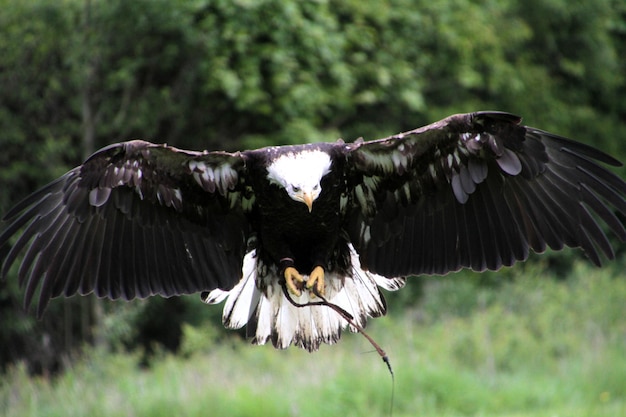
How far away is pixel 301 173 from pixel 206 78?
5.35m

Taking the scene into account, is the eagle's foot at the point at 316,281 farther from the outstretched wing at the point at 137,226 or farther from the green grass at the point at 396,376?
the green grass at the point at 396,376

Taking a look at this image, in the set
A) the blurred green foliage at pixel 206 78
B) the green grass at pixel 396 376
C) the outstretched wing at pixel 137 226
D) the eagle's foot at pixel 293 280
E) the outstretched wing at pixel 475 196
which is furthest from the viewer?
the blurred green foliage at pixel 206 78

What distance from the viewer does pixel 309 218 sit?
17.0ft

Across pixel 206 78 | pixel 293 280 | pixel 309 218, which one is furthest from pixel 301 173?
pixel 206 78

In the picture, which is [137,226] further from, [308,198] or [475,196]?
[475,196]

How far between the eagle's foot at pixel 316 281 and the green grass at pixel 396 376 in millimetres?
1928

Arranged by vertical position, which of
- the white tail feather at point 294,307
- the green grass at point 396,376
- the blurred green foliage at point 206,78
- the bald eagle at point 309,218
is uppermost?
the blurred green foliage at point 206,78

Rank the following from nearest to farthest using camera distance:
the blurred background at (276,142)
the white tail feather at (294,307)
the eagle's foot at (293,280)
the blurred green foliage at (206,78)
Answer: the eagle's foot at (293,280) < the white tail feather at (294,307) < the blurred background at (276,142) < the blurred green foliage at (206,78)

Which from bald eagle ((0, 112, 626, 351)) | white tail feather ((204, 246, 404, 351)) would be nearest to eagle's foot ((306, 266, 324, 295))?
bald eagle ((0, 112, 626, 351))

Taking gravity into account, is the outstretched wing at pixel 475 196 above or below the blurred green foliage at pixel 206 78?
below

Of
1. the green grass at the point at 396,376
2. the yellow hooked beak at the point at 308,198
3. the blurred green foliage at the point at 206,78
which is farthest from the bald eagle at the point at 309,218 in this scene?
the blurred green foliage at the point at 206,78

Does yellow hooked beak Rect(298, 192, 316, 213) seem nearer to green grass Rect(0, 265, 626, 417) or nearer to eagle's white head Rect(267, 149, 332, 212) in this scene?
eagle's white head Rect(267, 149, 332, 212)

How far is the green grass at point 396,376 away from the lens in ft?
23.5

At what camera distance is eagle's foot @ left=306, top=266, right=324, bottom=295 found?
5.35m
